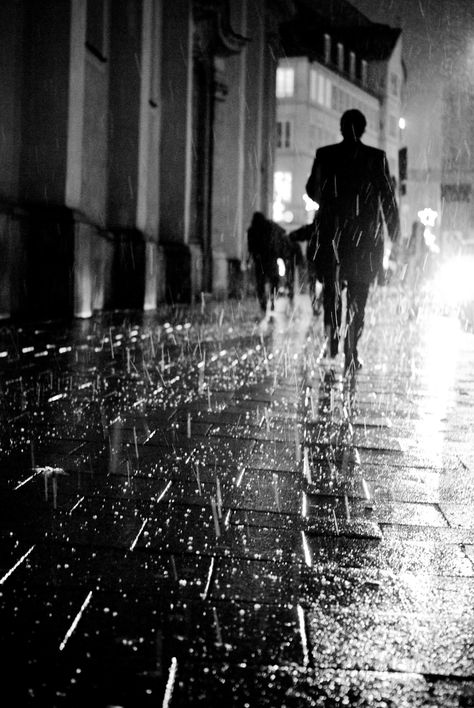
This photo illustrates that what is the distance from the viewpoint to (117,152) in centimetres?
1828

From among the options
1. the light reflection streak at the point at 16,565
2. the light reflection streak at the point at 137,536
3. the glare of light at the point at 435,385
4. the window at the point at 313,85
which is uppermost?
the window at the point at 313,85

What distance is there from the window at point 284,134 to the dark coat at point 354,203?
6719 centimetres

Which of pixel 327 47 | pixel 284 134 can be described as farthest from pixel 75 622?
pixel 327 47

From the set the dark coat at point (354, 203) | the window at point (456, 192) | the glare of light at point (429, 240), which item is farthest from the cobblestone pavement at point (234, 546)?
the window at point (456, 192)

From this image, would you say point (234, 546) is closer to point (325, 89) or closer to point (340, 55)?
point (325, 89)

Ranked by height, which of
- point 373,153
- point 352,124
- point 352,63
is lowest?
point 373,153

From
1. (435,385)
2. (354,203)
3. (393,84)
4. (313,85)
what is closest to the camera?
(435,385)

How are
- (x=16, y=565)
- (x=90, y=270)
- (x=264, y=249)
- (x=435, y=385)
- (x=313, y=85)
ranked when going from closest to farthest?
(x=16, y=565)
(x=435, y=385)
(x=90, y=270)
(x=264, y=249)
(x=313, y=85)

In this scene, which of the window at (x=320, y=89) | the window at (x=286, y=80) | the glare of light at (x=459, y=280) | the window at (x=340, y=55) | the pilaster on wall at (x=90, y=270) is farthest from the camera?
the window at (x=340, y=55)

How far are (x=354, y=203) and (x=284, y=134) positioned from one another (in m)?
67.8

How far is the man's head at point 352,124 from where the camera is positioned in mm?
7996

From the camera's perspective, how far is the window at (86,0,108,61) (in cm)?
1703

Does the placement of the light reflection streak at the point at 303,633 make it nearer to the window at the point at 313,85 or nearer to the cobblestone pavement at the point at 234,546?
the cobblestone pavement at the point at 234,546

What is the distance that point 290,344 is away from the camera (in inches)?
438
